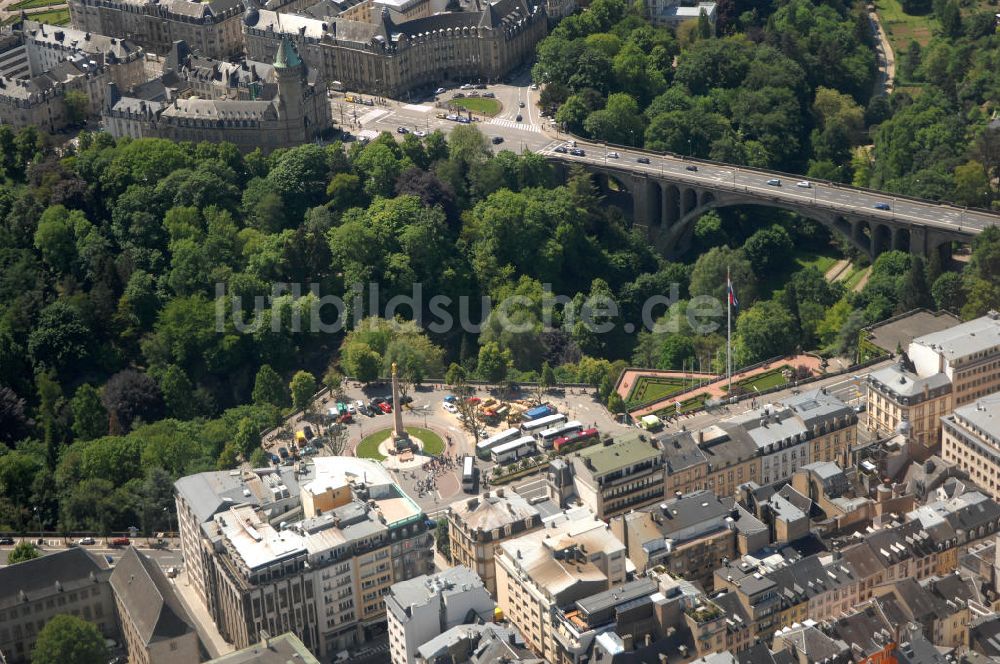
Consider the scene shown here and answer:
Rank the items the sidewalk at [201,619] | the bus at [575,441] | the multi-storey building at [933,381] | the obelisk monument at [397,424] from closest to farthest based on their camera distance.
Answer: the sidewalk at [201,619]
the multi-storey building at [933,381]
the bus at [575,441]
the obelisk monument at [397,424]

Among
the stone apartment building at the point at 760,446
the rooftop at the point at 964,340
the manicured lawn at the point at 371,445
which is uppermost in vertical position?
the rooftop at the point at 964,340

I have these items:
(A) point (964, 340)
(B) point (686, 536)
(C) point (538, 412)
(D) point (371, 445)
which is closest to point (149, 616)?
(D) point (371, 445)

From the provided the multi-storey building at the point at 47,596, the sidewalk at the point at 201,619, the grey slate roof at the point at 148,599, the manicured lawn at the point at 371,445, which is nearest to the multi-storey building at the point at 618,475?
the manicured lawn at the point at 371,445

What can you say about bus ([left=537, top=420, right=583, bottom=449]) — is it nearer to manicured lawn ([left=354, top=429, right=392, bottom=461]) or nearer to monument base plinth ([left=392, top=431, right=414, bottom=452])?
monument base plinth ([left=392, top=431, right=414, bottom=452])

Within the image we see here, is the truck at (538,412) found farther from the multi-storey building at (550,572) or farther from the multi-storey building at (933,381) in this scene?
the multi-storey building at (933,381)

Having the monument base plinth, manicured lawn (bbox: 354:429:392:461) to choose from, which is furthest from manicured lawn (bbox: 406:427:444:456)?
manicured lawn (bbox: 354:429:392:461)

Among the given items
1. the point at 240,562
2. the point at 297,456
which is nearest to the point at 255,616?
the point at 240,562

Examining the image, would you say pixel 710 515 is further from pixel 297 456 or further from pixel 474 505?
pixel 297 456
